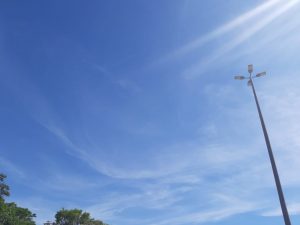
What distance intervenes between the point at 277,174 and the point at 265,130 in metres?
2.46

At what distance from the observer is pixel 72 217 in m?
67.9

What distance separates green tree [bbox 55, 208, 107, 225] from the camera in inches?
2675

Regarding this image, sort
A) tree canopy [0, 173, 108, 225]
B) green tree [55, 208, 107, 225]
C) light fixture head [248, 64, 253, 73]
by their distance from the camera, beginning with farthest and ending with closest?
green tree [55, 208, 107, 225] < tree canopy [0, 173, 108, 225] < light fixture head [248, 64, 253, 73]

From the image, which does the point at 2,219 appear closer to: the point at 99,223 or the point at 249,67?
the point at 99,223

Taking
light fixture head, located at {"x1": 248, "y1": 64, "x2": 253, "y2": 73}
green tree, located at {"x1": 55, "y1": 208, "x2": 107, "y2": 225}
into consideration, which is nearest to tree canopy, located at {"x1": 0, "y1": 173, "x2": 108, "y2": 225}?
green tree, located at {"x1": 55, "y1": 208, "x2": 107, "y2": 225}

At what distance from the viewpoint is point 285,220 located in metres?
15.7

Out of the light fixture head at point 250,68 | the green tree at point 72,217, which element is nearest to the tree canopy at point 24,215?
the green tree at point 72,217

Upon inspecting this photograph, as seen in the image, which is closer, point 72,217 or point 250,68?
point 250,68

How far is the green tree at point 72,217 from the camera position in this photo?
223ft

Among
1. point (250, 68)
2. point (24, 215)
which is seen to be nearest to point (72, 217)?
point (24, 215)

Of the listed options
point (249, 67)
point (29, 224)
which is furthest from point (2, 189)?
point (249, 67)

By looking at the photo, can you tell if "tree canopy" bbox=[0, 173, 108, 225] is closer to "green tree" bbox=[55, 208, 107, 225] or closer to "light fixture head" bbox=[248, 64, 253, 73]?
"green tree" bbox=[55, 208, 107, 225]

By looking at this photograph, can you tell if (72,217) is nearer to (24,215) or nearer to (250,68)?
(24,215)

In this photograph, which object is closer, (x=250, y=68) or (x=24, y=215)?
(x=250, y=68)
